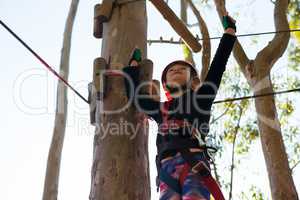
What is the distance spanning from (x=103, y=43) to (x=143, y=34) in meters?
0.25

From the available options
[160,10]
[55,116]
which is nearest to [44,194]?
[55,116]

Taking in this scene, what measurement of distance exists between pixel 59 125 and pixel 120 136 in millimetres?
5124

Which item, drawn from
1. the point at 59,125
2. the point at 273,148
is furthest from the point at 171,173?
the point at 59,125

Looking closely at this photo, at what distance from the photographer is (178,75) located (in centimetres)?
232

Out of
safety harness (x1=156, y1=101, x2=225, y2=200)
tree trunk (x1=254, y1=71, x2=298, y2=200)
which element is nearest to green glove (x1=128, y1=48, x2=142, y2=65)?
safety harness (x1=156, y1=101, x2=225, y2=200)

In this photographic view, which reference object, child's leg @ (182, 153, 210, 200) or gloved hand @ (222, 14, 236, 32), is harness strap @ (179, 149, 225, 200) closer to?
child's leg @ (182, 153, 210, 200)

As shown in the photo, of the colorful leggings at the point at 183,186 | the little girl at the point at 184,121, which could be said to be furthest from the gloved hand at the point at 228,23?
the colorful leggings at the point at 183,186

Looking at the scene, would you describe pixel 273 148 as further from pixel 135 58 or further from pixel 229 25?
pixel 135 58

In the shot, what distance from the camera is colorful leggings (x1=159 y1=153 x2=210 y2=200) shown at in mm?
1868

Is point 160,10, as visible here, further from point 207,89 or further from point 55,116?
point 55,116

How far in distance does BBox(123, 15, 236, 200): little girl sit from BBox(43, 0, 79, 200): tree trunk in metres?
4.51

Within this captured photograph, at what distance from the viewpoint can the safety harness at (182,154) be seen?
1.92m

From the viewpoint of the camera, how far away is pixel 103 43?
2.46m

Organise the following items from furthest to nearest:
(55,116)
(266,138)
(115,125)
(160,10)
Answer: (55,116), (266,138), (160,10), (115,125)
